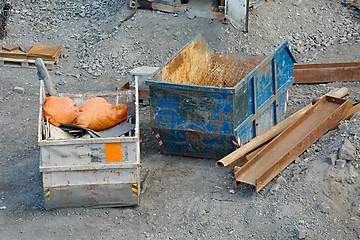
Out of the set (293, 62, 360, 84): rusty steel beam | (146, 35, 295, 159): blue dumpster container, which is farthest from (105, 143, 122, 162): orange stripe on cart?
(293, 62, 360, 84): rusty steel beam

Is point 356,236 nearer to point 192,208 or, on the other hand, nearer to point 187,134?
point 192,208

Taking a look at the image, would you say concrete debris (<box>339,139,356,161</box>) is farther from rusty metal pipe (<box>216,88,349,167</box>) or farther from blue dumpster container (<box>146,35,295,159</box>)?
blue dumpster container (<box>146,35,295,159</box>)

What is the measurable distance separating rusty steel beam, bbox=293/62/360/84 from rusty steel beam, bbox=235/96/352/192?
2.14 m

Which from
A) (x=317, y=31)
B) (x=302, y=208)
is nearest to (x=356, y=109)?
(x=302, y=208)

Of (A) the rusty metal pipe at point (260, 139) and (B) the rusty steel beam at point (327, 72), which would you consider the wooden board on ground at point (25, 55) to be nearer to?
(B) the rusty steel beam at point (327, 72)

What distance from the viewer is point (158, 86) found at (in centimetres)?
1061

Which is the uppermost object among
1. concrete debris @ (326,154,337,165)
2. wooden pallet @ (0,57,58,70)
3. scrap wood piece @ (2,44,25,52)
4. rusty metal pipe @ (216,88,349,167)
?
concrete debris @ (326,154,337,165)

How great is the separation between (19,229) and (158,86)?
9.23 ft

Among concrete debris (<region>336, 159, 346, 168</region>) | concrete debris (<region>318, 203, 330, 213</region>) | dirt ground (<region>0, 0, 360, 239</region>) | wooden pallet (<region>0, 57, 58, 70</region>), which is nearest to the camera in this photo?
concrete debris (<region>318, 203, 330, 213</region>)

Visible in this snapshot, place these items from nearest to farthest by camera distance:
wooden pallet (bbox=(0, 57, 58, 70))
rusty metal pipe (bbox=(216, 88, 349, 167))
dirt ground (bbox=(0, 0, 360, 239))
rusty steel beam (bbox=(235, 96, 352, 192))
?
1. dirt ground (bbox=(0, 0, 360, 239))
2. rusty steel beam (bbox=(235, 96, 352, 192))
3. rusty metal pipe (bbox=(216, 88, 349, 167))
4. wooden pallet (bbox=(0, 57, 58, 70))

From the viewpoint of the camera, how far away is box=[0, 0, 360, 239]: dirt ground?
9.53 m

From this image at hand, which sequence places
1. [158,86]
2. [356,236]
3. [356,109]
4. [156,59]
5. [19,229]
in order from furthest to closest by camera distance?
1. [156,59]
2. [356,109]
3. [158,86]
4. [19,229]
5. [356,236]

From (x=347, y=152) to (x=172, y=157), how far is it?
276 cm

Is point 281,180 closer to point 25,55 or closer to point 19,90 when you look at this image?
point 19,90
